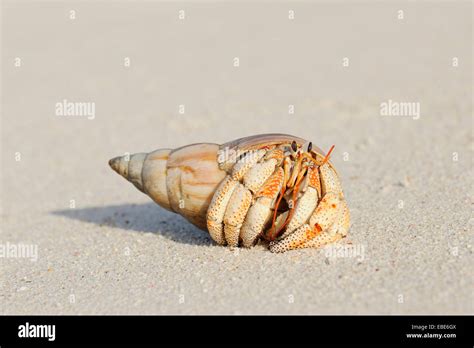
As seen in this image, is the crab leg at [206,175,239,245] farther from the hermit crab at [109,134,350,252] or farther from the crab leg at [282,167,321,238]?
the crab leg at [282,167,321,238]

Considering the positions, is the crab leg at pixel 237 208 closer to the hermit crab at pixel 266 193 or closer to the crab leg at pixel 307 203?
the hermit crab at pixel 266 193

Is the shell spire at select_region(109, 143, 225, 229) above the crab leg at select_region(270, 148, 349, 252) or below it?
above

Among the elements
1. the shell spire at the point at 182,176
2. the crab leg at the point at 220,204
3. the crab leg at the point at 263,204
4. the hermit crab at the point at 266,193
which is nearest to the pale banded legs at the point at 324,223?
the hermit crab at the point at 266,193

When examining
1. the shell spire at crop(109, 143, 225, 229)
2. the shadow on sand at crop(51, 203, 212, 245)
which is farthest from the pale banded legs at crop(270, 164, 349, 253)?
the shadow on sand at crop(51, 203, 212, 245)

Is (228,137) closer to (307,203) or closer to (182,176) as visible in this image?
(182,176)
